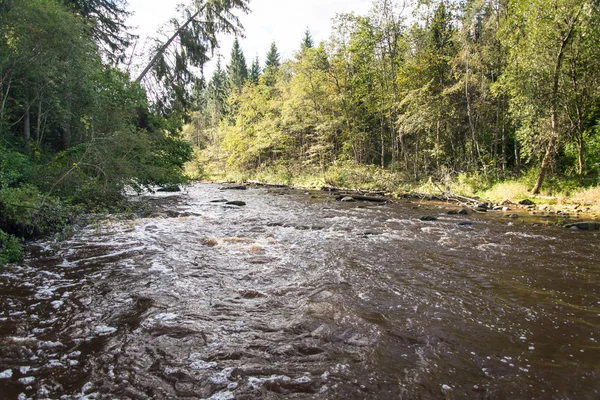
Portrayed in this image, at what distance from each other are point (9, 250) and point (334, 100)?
1033 inches

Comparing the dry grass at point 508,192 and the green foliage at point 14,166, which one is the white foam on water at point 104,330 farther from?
the dry grass at point 508,192

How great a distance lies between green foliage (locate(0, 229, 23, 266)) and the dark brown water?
0.24 metres

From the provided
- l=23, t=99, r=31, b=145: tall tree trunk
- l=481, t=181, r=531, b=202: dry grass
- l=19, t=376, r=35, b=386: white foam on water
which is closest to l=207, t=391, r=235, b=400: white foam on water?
l=19, t=376, r=35, b=386: white foam on water

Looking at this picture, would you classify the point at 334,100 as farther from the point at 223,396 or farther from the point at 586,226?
the point at 223,396

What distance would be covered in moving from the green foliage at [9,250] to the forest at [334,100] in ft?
0.12

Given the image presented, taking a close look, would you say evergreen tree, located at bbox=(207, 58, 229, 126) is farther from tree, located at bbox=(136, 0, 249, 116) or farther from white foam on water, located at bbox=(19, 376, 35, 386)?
white foam on water, located at bbox=(19, 376, 35, 386)

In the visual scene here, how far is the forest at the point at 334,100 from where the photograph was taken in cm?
905

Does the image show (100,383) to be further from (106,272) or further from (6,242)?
(6,242)

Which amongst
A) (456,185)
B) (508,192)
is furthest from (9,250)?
(456,185)

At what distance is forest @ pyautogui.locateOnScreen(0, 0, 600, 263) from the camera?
9055 mm

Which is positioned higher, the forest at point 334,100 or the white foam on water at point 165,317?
the forest at point 334,100

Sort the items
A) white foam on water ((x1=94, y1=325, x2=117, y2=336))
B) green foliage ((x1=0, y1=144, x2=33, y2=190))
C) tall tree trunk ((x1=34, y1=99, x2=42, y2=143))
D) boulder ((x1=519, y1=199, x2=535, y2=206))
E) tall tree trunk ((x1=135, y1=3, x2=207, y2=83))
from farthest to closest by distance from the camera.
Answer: tall tree trunk ((x1=135, y1=3, x2=207, y2=83)) < boulder ((x1=519, y1=199, x2=535, y2=206)) < tall tree trunk ((x1=34, y1=99, x2=42, y2=143)) < green foliage ((x1=0, y1=144, x2=33, y2=190)) < white foam on water ((x1=94, y1=325, x2=117, y2=336))

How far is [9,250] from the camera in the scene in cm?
631

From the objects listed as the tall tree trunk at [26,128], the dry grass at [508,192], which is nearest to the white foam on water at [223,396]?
the tall tree trunk at [26,128]
